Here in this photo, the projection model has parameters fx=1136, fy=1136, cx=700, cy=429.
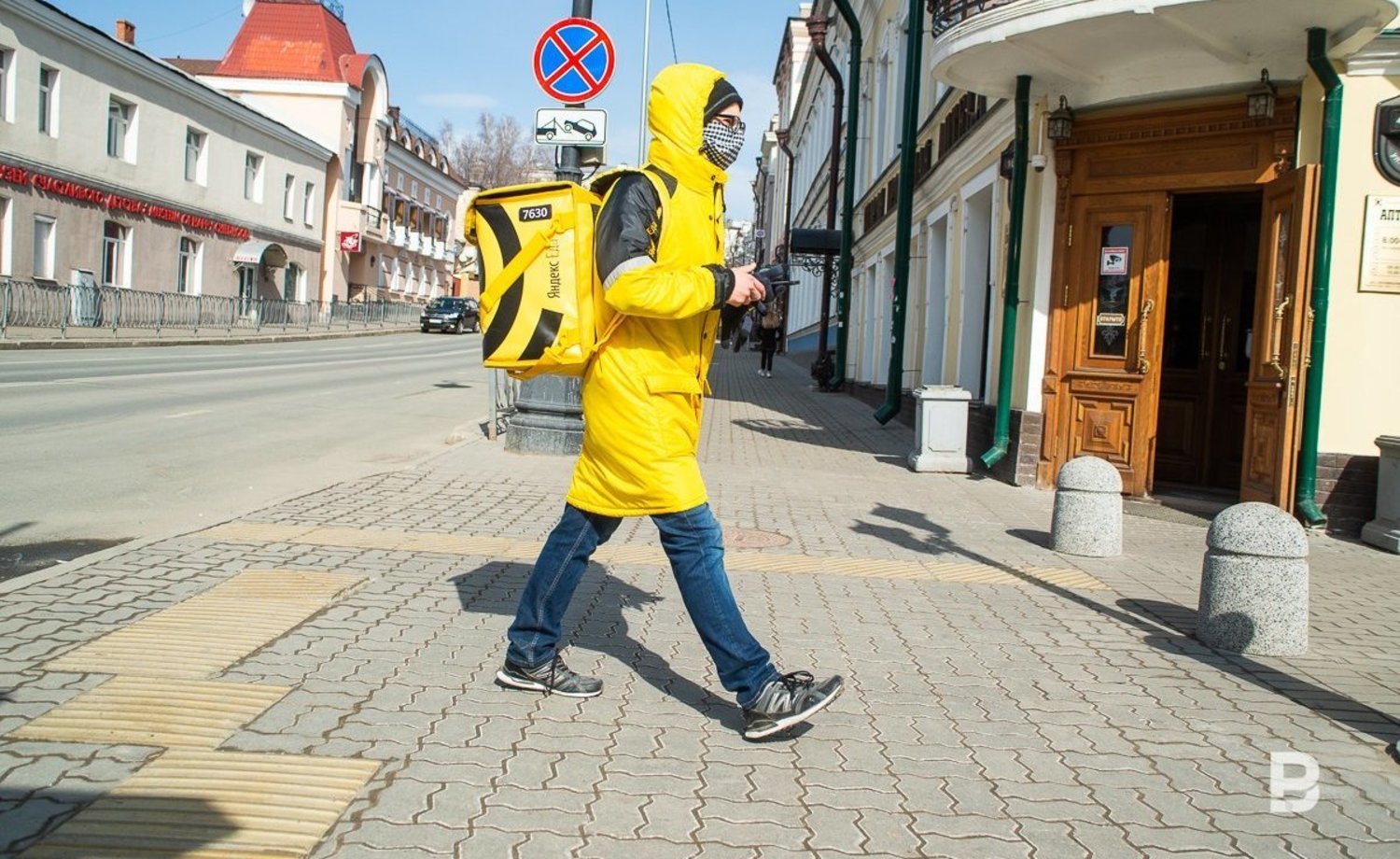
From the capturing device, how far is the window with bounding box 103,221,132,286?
106 ft

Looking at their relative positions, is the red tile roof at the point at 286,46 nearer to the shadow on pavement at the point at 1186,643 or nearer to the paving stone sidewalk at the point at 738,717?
the paving stone sidewalk at the point at 738,717

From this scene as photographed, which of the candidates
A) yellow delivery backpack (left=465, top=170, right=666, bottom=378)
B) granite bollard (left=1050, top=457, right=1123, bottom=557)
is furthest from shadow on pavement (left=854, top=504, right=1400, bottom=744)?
yellow delivery backpack (left=465, top=170, right=666, bottom=378)

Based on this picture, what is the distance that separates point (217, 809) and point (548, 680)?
1.35 meters

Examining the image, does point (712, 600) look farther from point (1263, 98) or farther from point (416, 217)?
point (416, 217)

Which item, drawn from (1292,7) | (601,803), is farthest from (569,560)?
(1292,7)

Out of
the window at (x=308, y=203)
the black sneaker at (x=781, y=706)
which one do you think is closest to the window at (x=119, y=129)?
the window at (x=308, y=203)

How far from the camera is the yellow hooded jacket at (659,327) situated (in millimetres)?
3666

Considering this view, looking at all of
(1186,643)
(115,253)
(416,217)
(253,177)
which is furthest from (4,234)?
(416,217)

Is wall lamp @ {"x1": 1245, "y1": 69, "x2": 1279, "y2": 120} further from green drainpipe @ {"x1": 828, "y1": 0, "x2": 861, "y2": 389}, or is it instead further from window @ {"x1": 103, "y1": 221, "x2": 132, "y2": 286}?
window @ {"x1": 103, "y1": 221, "x2": 132, "y2": 286}

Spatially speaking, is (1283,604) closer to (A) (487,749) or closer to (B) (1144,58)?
(A) (487,749)

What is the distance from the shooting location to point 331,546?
6652mm

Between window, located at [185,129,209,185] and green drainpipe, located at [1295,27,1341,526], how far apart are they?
35515 mm

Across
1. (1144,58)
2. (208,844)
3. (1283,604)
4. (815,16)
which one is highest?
(815,16)

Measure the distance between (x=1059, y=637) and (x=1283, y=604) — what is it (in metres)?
1.03
